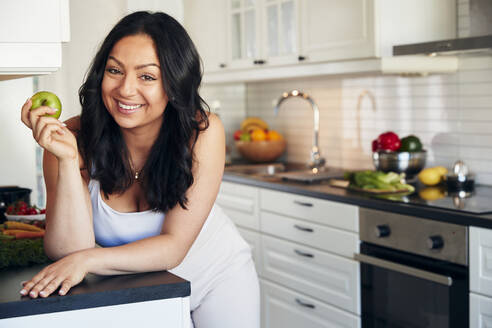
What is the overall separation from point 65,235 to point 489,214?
1466 mm

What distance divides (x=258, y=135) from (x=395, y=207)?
5.63ft

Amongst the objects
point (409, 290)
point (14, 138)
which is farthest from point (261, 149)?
point (409, 290)

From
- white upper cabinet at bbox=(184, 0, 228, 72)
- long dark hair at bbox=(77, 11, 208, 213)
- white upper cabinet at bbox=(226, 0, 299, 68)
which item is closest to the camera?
long dark hair at bbox=(77, 11, 208, 213)

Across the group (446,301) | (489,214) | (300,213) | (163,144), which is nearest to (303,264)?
(300,213)

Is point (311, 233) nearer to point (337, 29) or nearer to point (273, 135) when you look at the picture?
point (337, 29)

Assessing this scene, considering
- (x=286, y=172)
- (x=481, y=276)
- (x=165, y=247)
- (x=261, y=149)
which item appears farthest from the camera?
(x=261, y=149)

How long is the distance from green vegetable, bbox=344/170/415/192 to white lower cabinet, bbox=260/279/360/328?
0.58 meters

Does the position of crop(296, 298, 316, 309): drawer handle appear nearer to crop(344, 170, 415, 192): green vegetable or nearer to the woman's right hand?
crop(344, 170, 415, 192): green vegetable

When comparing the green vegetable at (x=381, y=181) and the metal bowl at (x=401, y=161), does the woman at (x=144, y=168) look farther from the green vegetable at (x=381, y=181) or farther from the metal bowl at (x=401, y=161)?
the metal bowl at (x=401, y=161)

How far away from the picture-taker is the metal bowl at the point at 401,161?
310 centimetres

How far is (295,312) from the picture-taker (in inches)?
128

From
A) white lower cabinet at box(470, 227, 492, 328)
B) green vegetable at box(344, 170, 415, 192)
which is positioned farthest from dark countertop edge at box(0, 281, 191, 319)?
green vegetable at box(344, 170, 415, 192)

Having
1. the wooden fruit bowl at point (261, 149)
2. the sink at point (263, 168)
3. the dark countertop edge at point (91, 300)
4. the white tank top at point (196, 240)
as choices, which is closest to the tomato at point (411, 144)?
the sink at point (263, 168)

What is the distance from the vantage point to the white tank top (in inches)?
68.2
